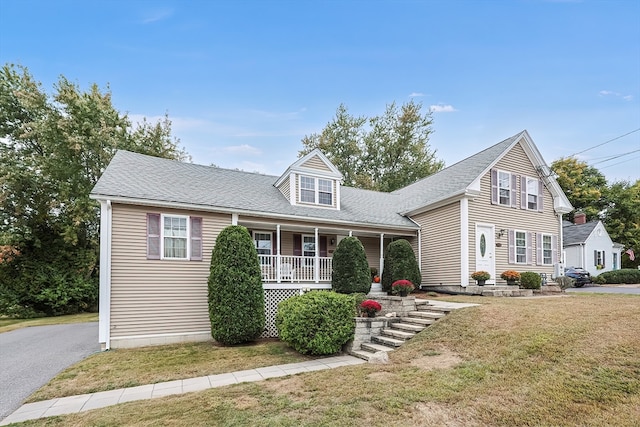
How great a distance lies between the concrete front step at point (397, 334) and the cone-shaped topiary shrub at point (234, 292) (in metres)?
3.56

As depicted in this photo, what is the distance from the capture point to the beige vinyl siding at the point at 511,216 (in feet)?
45.7

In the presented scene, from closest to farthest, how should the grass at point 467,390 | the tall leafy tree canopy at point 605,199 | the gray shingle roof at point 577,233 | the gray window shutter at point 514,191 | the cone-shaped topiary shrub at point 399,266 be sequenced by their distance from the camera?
the grass at point 467,390
the cone-shaped topiary shrub at point 399,266
the gray window shutter at point 514,191
the gray shingle roof at point 577,233
the tall leafy tree canopy at point 605,199

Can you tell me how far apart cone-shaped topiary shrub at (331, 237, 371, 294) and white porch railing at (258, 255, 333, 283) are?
0.78m

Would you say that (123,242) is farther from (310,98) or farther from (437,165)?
(437,165)

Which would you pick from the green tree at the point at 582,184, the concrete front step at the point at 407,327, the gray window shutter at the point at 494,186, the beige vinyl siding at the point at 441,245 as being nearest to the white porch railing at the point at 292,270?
the concrete front step at the point at 407,327

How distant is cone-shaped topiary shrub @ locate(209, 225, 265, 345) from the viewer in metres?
9.12

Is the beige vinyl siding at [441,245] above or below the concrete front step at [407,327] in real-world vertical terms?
above

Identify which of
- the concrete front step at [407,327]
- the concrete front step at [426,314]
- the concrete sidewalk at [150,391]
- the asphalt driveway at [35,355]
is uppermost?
the concrete front step at [426,314]

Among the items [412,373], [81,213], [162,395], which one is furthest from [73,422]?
[81,213]

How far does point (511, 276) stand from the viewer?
44.6ft

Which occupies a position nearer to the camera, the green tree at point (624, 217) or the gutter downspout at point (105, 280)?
the gutter downspout at point (105, 280)

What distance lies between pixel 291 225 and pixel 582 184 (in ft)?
120

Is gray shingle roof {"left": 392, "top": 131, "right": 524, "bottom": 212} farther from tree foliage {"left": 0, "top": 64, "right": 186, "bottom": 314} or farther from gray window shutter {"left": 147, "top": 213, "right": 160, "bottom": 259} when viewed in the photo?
tree foliage {"left": 0, "top": 64, "right": 186, "bottom": 314}

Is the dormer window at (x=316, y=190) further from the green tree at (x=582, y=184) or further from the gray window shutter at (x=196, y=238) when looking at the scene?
the green tree at (x=582, y=184)
